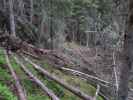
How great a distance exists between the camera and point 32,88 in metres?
4.67

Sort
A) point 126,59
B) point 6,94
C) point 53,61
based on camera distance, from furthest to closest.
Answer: point 53,61 → point 6,94 → point 126,59

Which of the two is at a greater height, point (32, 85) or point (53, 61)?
point (53, 61)

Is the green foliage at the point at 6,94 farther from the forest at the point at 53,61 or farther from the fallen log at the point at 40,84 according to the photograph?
the fallen log at the point at 40,84

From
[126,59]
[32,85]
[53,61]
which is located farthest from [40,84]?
[53,61]

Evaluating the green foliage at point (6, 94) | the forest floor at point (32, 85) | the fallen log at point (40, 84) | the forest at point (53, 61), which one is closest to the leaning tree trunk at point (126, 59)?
the forest at point (53, 61)

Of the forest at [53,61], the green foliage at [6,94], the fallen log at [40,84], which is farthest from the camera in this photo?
the fallen log at [40,84]

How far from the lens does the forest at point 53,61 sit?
376 centimetres

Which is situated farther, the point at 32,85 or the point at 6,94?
the point at 32,85

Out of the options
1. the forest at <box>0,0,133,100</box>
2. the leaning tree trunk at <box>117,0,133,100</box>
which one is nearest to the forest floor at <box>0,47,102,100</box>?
the forest at <box>0,0,133,100</box>

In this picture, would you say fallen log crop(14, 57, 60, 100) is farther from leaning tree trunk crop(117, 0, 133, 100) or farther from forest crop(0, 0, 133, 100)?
leaning tree trunk crop(117, 0, 133, 100)

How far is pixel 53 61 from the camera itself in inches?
274

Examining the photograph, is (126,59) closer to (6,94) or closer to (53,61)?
(6,94)

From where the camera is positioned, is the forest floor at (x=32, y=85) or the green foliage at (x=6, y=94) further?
the forest floor at (x=32, y=85)

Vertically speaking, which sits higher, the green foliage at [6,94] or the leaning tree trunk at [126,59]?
the leaning tree trunk at [126,59]
